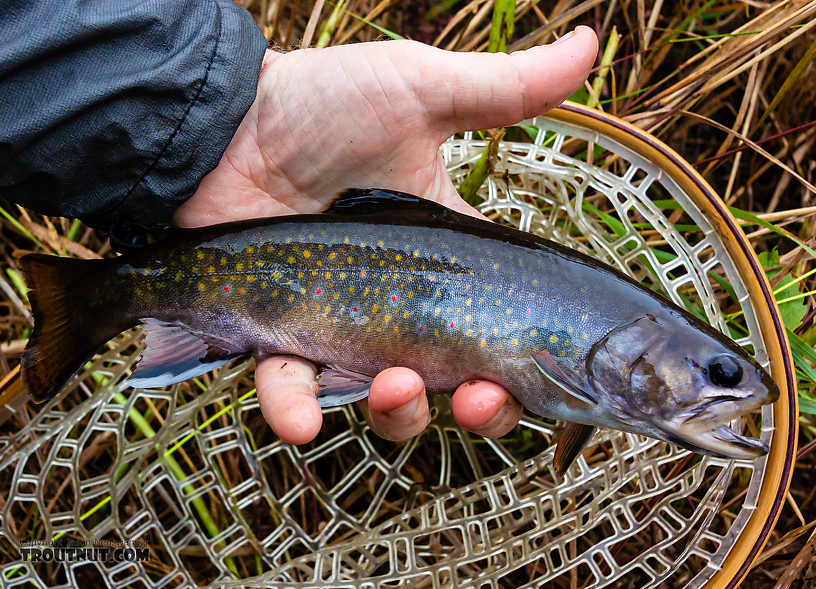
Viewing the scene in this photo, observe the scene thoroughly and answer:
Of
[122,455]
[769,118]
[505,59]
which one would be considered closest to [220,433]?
[122,455]

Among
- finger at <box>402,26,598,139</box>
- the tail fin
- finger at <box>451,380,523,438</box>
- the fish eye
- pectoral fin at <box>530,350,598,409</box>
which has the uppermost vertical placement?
finger at <box>402,26,598,139</box>

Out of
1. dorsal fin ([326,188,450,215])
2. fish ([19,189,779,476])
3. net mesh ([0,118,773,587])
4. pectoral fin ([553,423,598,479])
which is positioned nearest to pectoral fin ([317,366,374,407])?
fish ([19,189,779,476])

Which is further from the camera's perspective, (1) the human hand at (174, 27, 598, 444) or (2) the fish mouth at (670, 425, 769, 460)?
(1) the human hand at (174, 27, 598, 444)

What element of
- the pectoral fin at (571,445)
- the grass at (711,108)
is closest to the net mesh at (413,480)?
the grass at (711,108)

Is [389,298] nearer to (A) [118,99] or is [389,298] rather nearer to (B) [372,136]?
(B) [372,136]

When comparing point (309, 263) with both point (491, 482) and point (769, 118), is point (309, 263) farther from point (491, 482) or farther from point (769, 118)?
point (769, 118)

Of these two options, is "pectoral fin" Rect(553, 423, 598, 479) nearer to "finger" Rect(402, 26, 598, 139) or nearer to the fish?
the fish

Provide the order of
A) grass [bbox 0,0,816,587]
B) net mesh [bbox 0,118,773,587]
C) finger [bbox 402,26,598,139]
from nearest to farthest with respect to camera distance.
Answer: finger [bbox 402,26,598,139], net mesh [bbox 0,118,773,587], grass [bbox 0,0,816,587]

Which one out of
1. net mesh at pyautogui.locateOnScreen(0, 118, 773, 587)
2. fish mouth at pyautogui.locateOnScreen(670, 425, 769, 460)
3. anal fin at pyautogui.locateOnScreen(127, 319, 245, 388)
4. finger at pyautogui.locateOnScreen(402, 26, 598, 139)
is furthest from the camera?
net mesh at pyautogui.locateOnScreen(0, 118, 773, 587)
